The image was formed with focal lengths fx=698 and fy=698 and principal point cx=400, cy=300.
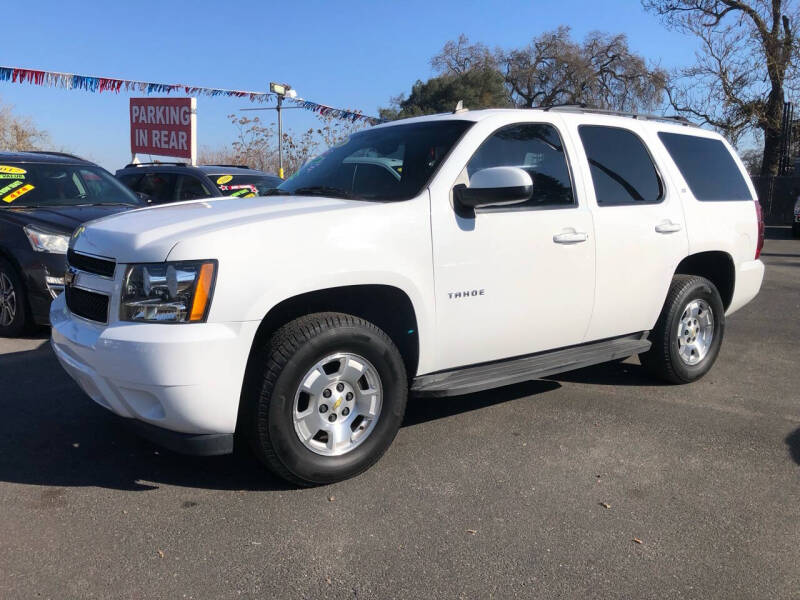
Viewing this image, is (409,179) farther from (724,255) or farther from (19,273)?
(19,273)

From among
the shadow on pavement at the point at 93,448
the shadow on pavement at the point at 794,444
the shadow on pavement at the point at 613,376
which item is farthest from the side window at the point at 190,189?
the shadow on pavement at the point at 794,444

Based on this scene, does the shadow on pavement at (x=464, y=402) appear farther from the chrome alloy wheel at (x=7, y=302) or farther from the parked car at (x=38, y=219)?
the chrome alloy wheel at (x=7, y=302)

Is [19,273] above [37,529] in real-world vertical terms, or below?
above

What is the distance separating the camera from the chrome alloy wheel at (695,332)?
5.10 meters

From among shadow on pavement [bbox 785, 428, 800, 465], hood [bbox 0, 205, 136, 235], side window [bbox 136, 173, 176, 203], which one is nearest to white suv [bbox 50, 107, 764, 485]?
shadow on pavement [bbox 785, 428, 800, 465]

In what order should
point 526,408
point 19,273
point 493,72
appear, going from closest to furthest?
point 526,408
point 19,273
point 493,72

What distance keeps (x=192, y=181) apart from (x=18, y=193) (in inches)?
111

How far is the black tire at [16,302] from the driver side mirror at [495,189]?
4438mm

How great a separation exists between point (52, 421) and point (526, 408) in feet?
9.89

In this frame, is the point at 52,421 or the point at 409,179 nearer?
the point at 409,179

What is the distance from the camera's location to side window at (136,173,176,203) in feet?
32.1

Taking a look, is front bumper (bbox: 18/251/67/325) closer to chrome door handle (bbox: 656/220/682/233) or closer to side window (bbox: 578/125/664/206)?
side window (bbox: 578/125/664/206)

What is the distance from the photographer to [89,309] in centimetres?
339

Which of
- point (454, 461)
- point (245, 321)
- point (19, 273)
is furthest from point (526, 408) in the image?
point (19, 273)
